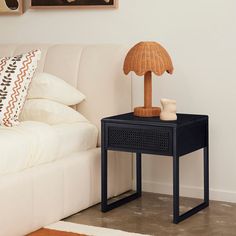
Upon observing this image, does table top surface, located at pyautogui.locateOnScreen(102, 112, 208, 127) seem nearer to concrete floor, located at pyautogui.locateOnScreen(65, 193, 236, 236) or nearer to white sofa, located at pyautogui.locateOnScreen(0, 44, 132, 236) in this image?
white sofa, located at pyautogui.locateOnScreen(0, 44, 132, 236)

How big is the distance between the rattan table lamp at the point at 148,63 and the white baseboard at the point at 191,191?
60 cm

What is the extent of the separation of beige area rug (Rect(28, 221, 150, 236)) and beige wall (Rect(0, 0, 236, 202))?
33.4 inches

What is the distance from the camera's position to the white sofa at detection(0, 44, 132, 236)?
316 centimetres

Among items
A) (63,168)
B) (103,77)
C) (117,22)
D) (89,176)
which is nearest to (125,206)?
(89,176)

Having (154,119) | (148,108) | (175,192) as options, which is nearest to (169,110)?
(154,119)

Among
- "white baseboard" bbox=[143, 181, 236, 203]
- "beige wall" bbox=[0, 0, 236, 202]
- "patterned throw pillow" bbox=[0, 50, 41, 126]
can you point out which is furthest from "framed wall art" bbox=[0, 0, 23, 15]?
"white baseboard" bbox=[143, 181, 236, 203]

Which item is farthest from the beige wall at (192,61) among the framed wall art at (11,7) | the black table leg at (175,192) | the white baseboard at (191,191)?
the black table leg at (175,192)

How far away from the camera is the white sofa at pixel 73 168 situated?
316 cm

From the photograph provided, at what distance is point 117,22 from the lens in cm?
411

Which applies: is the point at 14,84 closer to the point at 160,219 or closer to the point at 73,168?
the point at 73,168

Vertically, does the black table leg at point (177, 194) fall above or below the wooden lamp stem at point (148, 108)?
below

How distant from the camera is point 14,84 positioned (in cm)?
353

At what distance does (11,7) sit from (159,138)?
5.32 ft

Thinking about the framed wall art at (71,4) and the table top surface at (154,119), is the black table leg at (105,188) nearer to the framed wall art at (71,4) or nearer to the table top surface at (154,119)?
the table top surface at (154,119)
